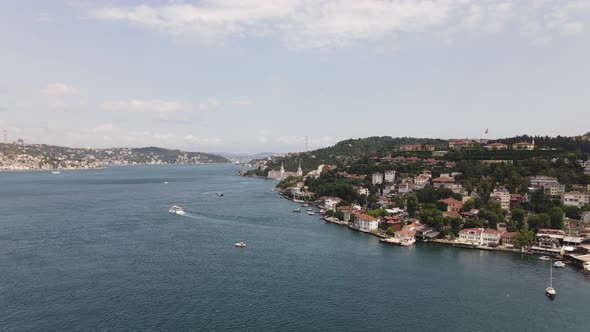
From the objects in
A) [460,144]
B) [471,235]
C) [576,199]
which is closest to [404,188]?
[576,199]

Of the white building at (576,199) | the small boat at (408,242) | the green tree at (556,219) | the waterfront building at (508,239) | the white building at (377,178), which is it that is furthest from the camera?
the white building at (377,178)

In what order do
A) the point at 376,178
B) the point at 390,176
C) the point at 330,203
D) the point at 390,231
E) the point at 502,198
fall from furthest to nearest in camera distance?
1. the point at 376,178
2. the point at 390,176
3. the point at 330,203
4. the point at 502,198
5. the point at 390,231

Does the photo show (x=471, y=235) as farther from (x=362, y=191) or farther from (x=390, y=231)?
(x=362, y=191)

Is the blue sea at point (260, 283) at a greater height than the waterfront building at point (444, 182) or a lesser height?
lesser

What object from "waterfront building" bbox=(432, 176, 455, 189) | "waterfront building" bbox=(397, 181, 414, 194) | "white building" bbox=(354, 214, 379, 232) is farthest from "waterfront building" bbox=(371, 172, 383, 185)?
"white building" bbox=(354, 214, 379, 232)

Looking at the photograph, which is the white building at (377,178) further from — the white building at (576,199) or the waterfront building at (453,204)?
the white building at (576,199)

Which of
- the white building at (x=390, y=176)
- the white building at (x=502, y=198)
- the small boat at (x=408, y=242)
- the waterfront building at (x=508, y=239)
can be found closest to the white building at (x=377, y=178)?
the white building at (x=390, y=176)

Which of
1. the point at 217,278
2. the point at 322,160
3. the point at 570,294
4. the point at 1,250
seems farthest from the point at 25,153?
the point at 570,294
